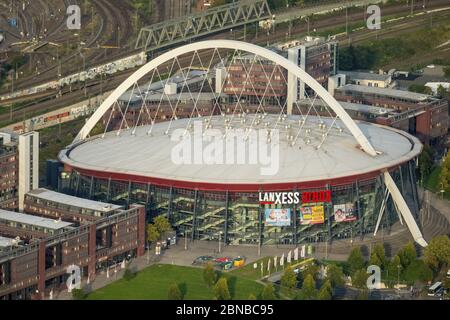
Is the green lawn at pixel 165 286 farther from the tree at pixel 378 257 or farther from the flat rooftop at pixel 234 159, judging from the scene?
the flat rooftop at pixel 234 159

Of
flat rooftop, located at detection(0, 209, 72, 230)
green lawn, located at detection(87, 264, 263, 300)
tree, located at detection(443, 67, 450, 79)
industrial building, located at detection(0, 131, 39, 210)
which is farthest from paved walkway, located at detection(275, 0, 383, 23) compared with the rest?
green lawn, located at detection(87, 264, 263, 300)

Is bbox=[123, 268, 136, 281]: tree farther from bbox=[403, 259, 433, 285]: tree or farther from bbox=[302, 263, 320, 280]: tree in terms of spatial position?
bbox=[403, 259, 433, 285]: tree

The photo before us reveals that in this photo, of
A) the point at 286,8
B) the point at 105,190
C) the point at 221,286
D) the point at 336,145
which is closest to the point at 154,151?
the point at 105,190

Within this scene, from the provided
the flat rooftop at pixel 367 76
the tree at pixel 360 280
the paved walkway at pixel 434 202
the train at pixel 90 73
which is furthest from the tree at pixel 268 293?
the train at pixel 90 73

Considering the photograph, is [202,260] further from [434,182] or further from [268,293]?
[434,182]

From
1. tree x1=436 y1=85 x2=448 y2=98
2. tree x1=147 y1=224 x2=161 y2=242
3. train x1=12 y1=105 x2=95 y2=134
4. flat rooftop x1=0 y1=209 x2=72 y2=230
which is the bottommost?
tree x1=147 y1=224 x2=161 y2=242

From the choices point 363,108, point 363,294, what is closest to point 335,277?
point 363,294
